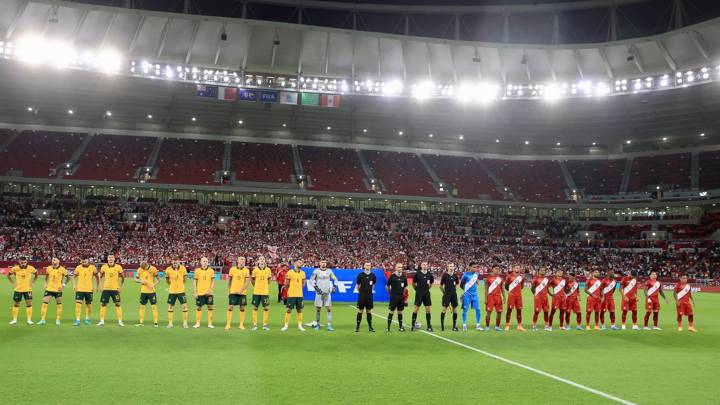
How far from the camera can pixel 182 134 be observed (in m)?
64.8

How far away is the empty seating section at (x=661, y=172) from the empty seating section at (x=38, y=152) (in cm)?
6464

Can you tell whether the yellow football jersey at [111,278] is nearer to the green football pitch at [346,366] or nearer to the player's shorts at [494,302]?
the green football pitch at [346,366]

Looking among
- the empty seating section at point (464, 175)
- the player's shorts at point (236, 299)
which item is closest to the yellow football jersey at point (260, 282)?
the player's shorts at point (236, 299)

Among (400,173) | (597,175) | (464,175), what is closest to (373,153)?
(400,173)

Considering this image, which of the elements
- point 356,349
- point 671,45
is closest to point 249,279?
point 356,349

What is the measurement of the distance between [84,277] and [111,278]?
32.4 inches

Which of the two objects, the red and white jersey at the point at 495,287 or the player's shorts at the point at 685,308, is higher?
the red and white jersey at the point at 495,287

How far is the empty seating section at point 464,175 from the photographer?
65062 millimetres

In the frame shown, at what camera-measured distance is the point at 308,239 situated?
2100 inches

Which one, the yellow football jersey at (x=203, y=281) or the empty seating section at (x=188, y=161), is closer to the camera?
the yellow football jersey at (x=203, y=281)

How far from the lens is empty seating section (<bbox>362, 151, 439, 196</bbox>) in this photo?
63.1 meters

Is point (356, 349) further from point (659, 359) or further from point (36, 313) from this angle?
point (36, 313)

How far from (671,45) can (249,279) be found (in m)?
45.8

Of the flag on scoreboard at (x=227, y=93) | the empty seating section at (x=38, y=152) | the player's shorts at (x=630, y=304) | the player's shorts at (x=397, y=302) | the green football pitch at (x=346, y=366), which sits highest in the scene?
the flag on scoreboard at (x=227, y=93)
